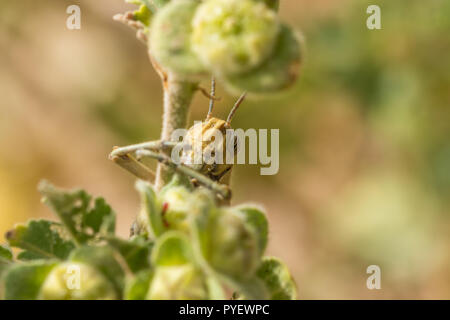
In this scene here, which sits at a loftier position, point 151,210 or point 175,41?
point 175,41

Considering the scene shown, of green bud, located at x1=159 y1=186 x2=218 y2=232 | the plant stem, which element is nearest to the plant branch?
the plant stem

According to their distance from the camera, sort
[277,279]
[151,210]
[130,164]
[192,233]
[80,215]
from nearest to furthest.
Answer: [192,233] → [151,210] → [80,215] → [277,279] → [130,164]

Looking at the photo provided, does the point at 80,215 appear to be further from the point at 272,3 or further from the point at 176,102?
the point at 272,3

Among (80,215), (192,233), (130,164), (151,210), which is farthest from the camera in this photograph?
(130,164)

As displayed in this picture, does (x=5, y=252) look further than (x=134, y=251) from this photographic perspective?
Yes

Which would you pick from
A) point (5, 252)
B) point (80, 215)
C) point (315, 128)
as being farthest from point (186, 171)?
point (315, 128)

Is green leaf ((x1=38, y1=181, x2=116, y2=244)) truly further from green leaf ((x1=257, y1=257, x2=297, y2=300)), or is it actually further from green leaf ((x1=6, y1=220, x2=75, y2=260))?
green leaf ((x1=257, y1=257, x2=297, y2=300))

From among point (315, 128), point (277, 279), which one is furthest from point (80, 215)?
point (315, 128)

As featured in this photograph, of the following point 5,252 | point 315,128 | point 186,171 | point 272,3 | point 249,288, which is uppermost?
point 315,128
